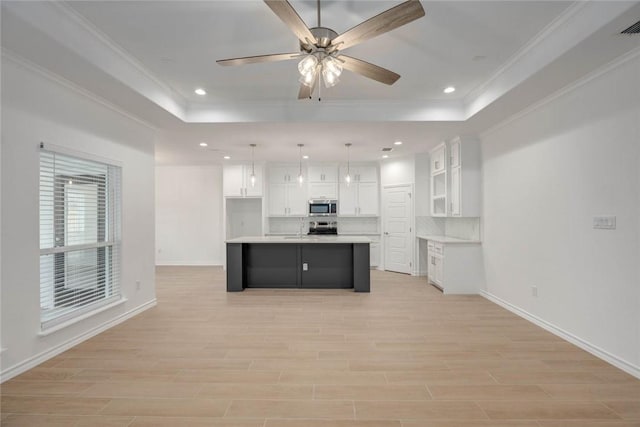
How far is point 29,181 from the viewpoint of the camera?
2.69 m

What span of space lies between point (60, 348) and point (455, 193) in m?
5.79

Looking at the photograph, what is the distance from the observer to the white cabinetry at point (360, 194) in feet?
25.1

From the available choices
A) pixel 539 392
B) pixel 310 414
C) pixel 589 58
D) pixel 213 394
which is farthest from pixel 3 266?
pixel 589 58

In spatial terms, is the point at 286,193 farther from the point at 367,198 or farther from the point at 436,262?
the point at 436,262

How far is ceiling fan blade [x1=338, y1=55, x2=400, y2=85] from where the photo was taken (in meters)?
2.45

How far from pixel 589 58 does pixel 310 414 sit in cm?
365

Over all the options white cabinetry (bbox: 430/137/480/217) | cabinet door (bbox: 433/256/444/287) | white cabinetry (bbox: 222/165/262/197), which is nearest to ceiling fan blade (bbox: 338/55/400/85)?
white cabinetry (bbox: 430/137/480/217)

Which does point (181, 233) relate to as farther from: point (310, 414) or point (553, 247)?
point (553, 247)

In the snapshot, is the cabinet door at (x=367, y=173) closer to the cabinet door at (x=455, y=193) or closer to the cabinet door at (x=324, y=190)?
the cabinet door at (x=324, y=190)

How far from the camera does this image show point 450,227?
20.8 ft

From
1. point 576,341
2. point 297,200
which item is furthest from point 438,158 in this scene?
point 576,341

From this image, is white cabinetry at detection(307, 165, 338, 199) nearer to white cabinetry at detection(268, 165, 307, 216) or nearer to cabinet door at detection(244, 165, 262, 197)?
white cabinetry at detection(268, 165, 307, 216)

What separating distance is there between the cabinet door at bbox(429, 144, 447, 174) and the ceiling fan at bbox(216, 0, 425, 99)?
3.52 metres

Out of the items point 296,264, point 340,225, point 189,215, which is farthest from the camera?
point 189,215
